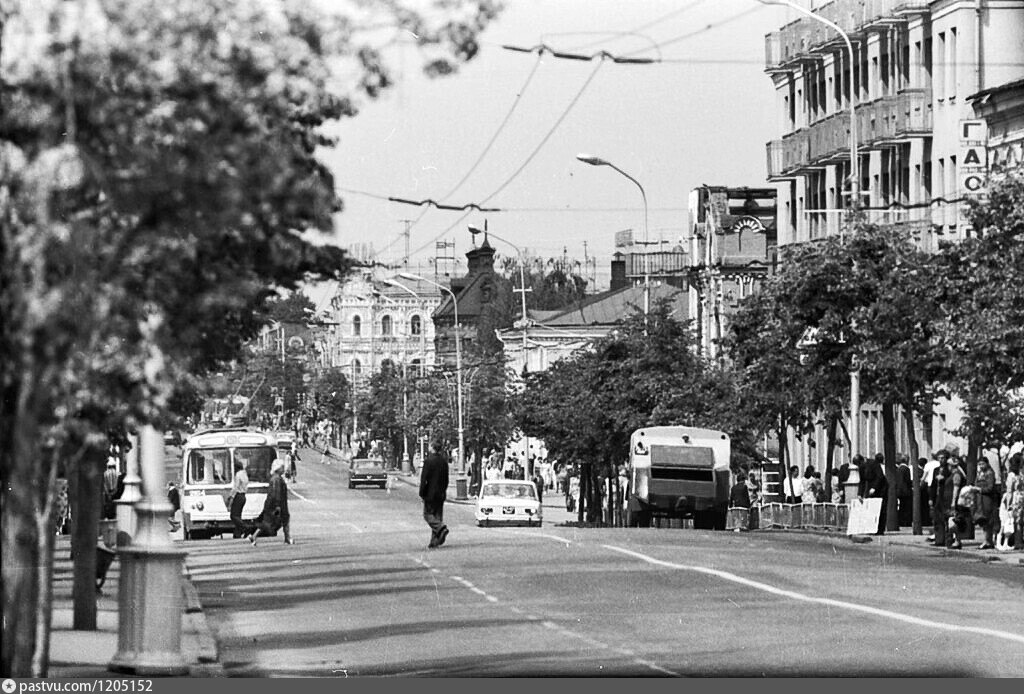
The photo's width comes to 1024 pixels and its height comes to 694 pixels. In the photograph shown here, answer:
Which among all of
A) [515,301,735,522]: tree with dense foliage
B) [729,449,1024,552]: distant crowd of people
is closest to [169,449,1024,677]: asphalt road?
[729,449,1024,552]: distant crowd of people

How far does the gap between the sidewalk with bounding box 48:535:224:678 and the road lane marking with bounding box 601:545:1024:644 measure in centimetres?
628

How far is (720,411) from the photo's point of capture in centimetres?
6425

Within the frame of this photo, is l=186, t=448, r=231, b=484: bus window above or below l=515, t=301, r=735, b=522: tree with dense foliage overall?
below

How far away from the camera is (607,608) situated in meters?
25.9

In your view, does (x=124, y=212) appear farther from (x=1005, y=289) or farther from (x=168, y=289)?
(x=1005, y=289)

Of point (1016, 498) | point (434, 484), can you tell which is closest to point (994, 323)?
point (1016, 498)

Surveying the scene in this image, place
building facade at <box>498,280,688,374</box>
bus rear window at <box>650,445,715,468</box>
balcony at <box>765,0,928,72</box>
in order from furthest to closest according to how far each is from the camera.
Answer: bus rear window at <box>650,445,715,468</box> < building facade at <box>498,280,688,374</box> < balcony at <box>765,0,928,72</box>

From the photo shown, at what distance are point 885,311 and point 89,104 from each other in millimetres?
38147

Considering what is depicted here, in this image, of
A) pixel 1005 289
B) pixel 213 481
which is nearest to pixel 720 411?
pixel 213 481

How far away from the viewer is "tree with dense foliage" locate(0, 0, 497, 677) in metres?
12.7

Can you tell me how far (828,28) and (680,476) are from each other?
60.2 ft

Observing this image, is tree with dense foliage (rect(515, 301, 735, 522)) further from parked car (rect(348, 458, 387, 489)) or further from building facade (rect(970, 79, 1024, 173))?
parked car (rect(348, 458, 387, 489))

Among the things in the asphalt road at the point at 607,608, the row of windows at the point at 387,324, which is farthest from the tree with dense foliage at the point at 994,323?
the row of windows at the point at 387,324

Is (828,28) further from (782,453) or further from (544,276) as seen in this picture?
(544,276)
